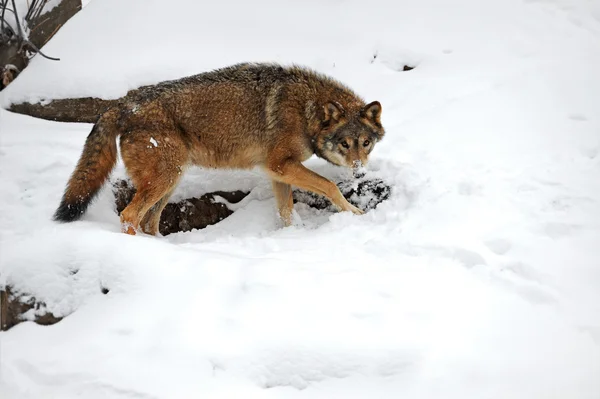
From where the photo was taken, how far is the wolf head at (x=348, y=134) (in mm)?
5848

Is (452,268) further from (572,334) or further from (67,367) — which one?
(67,367)

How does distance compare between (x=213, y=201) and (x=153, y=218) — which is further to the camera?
(x=213, y=201)

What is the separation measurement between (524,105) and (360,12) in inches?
151

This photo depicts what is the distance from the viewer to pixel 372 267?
4078mm

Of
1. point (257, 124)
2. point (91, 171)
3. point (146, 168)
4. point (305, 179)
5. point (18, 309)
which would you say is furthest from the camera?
point (257, 124)

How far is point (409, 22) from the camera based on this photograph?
875cm

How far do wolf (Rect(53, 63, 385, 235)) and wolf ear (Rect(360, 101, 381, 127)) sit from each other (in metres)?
0.01

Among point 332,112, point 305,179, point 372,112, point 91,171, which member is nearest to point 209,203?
point 305,179

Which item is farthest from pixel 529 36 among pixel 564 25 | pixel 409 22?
pixel 409 22

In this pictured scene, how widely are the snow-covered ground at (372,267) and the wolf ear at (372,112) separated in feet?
1.51

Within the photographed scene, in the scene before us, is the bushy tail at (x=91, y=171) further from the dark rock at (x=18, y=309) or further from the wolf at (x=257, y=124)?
the dark rock at (x=18, y=309)

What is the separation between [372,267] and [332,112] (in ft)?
7.74

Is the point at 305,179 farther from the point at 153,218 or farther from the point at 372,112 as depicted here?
the point at 153,218

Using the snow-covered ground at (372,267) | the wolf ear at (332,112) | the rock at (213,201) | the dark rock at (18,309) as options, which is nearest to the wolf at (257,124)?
the wolf ear at (332,112)
